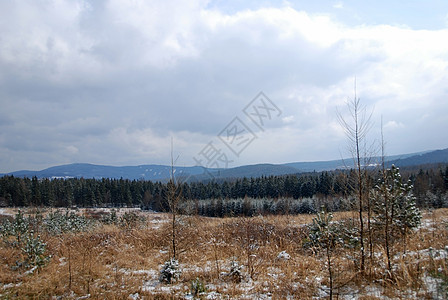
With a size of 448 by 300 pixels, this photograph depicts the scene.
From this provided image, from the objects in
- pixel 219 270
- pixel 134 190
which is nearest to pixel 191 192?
pixel 134 190

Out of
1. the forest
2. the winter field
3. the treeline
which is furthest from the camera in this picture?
the treeline

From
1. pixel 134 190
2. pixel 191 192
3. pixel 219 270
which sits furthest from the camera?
pixel 134 190

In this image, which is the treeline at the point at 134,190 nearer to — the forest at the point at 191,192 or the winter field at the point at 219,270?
the forest at the point at 191,192

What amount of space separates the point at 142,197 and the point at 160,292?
253ft

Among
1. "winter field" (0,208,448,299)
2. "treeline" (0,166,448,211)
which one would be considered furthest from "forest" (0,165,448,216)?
"winter field" (0,208,448,299)

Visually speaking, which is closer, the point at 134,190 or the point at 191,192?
the point at 191,192

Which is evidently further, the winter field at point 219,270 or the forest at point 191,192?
the forest at point 191,192

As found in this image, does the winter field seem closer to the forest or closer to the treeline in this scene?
the forest

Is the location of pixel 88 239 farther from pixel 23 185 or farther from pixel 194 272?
pixel 23 185

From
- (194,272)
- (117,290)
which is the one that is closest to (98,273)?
(117,290)

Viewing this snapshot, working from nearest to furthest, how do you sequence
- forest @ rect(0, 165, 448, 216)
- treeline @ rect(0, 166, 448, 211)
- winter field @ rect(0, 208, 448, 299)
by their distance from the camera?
winter field @ rect(0, 208, 448, 299) < forest @ rect(0, 165, 448, 216) < treeline @ rect(0, 166, 448, 211)

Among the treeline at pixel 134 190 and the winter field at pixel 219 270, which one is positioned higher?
the winter field at pixel 219 270

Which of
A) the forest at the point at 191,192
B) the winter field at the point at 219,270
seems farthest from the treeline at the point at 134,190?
the winter field at the point at 219,270

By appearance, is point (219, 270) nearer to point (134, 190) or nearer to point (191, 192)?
point (191, 192)
